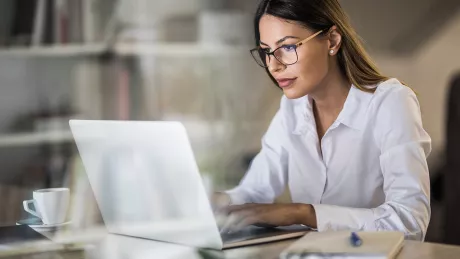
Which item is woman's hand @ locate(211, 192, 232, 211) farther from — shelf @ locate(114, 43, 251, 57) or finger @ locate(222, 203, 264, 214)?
shelf @ locate(114, 43, 251, 57)

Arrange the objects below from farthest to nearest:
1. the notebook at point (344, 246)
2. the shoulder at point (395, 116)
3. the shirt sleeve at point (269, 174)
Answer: the shirt sleeve at point (269, 174)
the shoulder at point (395, 116)
the notebook at point (344, 246)

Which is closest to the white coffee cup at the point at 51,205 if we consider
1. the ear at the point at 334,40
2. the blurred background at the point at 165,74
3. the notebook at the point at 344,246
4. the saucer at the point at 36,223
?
the saucer at the point at 36,223

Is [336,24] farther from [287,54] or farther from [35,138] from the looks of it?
[35,138]

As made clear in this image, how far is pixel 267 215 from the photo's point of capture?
97cm

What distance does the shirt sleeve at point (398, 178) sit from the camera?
997 mm

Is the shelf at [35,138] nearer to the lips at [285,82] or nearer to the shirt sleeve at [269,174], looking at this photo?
the shirt sleeve at [269,174]

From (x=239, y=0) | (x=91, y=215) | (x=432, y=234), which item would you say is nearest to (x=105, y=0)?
(x=239, y=0)

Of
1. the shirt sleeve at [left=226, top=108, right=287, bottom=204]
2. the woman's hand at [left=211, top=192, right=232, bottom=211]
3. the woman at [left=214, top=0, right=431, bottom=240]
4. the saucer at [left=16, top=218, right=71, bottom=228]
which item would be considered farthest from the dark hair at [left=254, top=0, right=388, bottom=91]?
the saucer at [left=16, top=218, right=71, bottom=228]

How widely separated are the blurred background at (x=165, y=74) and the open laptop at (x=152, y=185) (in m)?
0.16

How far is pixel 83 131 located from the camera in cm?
100

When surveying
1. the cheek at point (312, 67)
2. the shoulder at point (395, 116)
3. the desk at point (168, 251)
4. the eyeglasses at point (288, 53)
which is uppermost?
the eyeglasses at point (288, 53)

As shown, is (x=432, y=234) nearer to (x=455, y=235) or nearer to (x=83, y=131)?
(x=455, y=235)

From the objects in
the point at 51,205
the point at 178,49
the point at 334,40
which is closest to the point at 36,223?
the point at 51,205

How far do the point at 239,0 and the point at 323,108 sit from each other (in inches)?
18.0
